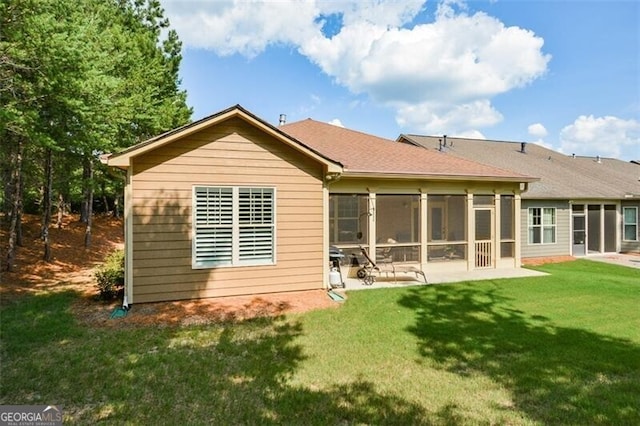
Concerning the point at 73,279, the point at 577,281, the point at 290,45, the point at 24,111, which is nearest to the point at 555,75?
the point at 577,281

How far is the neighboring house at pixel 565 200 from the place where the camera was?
50.0ft

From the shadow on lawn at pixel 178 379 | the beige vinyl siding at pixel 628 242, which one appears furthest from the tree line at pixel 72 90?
the beige vinyl siding at pixel 628 242

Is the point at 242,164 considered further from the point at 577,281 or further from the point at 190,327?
the point at 577,281

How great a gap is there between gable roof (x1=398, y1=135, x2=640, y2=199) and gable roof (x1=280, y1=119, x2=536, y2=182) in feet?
11.4

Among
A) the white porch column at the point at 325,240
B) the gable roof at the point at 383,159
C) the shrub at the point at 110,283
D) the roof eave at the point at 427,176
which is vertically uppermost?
the gable roof at the point at 383,159

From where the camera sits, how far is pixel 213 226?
7.66 metres

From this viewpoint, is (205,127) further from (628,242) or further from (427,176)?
(628,242)

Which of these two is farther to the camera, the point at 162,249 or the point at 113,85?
the point at 113,85

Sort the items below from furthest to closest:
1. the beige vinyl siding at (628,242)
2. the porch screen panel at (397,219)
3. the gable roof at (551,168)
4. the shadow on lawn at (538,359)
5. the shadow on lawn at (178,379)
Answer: the beige vinyl siding at (628,242) < the gable roof at (551,168) < the porch screen panel at (397,219) < the shadow on lawn at (538,359) < the shadow on lawn at (178,379)

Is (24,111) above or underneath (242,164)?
above

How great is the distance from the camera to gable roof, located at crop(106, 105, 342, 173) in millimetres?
6816

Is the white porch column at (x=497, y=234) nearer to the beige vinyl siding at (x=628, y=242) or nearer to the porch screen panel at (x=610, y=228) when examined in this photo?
the porch screen panel at (x=610, y=228)

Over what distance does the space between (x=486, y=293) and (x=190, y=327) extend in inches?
274

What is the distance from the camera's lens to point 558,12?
10727mm
